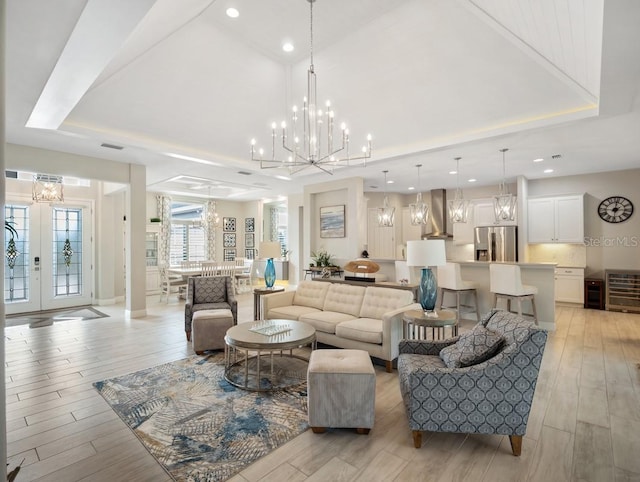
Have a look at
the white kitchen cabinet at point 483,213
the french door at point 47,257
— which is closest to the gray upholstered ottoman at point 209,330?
the french door at point 47,257

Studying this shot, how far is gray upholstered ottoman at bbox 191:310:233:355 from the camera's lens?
4.30 meters

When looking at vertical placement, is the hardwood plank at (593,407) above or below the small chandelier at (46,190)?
below

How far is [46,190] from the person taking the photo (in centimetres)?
680

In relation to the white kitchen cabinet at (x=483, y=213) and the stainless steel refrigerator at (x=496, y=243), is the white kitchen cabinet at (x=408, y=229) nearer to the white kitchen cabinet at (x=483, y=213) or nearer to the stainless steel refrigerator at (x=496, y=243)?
the white kitchen cabinet at (x=483, y=213)

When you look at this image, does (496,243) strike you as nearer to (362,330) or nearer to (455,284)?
(455,284)

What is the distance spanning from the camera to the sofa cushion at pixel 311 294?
4.98 metres

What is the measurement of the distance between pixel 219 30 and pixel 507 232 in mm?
7308

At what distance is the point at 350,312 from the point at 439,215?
593 centimetres

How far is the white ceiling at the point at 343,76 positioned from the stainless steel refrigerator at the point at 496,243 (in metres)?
2.24

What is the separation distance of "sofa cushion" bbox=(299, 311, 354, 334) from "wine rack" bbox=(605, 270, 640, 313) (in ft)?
19.8

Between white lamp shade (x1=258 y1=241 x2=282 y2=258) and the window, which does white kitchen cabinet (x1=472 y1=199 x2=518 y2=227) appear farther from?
the window

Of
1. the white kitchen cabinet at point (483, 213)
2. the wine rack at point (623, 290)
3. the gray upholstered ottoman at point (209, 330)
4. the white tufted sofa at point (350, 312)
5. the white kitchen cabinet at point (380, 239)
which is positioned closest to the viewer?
the white tufted sofa at point (350, 312)

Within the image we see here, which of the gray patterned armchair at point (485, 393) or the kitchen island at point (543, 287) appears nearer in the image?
the gray patterned armchair at point (485, 393)

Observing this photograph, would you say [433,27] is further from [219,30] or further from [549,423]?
[549,423]
